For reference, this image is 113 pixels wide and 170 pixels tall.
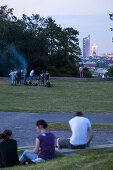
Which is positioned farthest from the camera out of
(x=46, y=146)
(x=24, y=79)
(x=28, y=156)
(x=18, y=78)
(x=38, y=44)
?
(x=38, y=44)

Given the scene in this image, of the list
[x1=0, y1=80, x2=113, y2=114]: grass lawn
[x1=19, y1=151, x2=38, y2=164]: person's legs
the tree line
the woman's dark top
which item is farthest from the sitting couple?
the tree line

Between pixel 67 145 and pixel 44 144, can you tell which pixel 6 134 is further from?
pixel 67 145

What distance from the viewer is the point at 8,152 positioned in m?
8.30

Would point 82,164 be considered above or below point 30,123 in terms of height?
above

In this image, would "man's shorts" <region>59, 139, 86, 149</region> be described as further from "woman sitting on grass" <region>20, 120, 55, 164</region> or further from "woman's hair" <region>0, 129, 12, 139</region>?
"woman's hair" <region>0, 129, 12, 139</region>

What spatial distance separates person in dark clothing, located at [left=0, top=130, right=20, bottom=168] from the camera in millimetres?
8312

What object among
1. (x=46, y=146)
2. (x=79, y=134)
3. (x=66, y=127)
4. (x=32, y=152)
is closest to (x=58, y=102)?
(x=66, y=127)

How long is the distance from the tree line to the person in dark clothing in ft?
141

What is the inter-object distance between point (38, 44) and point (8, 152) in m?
46.4

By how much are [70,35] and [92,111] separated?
168 feet

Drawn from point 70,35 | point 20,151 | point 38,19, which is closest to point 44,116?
point 20,151

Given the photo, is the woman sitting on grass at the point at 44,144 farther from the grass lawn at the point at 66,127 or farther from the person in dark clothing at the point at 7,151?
the grass lawn at the point at 66,127

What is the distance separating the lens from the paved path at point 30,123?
1236cm

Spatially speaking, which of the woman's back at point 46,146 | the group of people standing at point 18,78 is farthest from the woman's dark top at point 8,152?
the group of people standing at point 18,78
